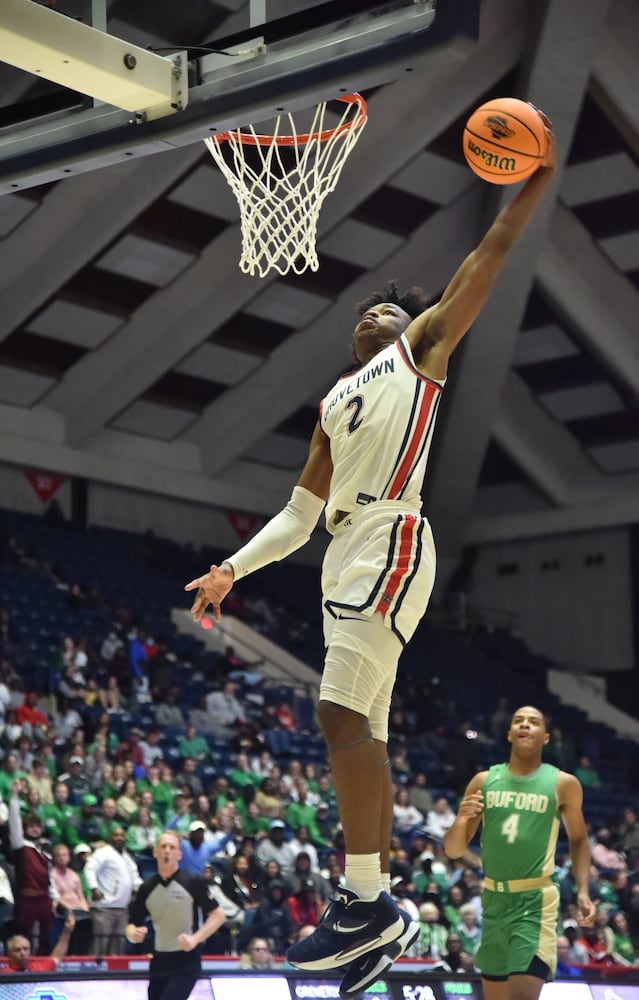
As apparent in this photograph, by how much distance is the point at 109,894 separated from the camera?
1274 cm

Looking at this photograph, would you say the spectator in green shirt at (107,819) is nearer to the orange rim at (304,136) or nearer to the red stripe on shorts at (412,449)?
the orange rim at (304,136)

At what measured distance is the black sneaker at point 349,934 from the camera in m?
4.27

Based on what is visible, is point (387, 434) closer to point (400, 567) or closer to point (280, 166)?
point (400, 567)

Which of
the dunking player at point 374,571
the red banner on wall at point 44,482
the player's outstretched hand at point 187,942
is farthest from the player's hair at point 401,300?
the red banner on wall at point 44,482

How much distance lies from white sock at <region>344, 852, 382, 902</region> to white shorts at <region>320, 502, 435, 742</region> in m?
0.42

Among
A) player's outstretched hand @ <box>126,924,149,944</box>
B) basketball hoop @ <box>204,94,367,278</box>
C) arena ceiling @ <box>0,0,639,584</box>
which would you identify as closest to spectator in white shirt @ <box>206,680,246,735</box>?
arena ceiling @ <box>0,0,639,584</box>

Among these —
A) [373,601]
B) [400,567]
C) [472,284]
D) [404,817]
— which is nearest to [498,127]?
[472,284]

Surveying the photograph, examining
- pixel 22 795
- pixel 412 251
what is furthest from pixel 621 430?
pixel 22 795

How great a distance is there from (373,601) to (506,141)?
148 cm

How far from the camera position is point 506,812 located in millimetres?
8117

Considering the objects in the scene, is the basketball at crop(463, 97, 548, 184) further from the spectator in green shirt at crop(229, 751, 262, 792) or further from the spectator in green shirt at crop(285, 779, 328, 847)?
the spectator in green shirt at crop(229, 751, 262, 792)

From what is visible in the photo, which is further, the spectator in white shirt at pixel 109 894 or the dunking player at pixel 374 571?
the spectator in white shirt at pixel 109 894

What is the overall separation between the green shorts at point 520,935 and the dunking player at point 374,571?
3433mm

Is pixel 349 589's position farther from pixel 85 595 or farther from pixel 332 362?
pixel 332 362
